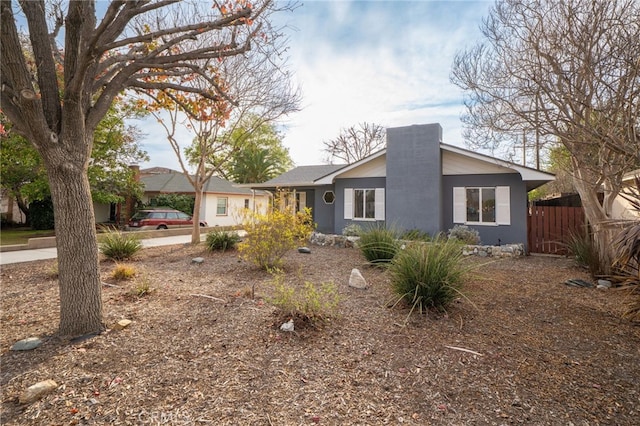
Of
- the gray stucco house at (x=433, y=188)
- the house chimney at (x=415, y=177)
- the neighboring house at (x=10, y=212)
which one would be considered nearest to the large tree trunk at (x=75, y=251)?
the gray stucco house at (x=433, y=188)

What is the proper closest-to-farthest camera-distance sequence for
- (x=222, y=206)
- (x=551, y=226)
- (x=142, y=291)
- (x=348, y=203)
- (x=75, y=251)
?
(x=75, y=251)
(x=142, y=291)
(x=551, y=226)
(x=348, y=203)
(x=222, y=206)

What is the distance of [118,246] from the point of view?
8156mm

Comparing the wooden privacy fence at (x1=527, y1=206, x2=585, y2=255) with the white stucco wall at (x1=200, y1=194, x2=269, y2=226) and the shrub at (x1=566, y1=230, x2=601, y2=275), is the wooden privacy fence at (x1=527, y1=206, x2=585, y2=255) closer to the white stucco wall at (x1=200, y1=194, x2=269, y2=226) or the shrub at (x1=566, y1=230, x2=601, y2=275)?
the shrub at (x1=566, y1=230, x2=601, y2=275)

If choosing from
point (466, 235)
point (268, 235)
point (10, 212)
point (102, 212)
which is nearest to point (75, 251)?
point (268, 235)

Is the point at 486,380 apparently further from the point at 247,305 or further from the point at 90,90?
the point at 90,90

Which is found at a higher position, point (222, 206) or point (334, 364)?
point (222, 206)

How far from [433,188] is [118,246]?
10.7 metres

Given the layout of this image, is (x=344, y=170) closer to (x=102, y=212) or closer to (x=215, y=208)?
(x=215, y=208)

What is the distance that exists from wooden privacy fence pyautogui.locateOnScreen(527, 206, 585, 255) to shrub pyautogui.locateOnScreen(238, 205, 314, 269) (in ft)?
28.7

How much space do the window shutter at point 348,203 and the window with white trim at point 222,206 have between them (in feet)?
44.2

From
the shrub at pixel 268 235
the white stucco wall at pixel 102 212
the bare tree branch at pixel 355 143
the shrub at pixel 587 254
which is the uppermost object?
the bare tree branch at pixel 355 143

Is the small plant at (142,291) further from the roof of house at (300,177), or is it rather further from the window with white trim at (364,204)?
the roof of house at (300,177)

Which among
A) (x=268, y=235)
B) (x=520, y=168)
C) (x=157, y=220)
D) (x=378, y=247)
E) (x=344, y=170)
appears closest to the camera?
(x=268, y=235)

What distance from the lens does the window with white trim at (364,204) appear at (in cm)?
1322
